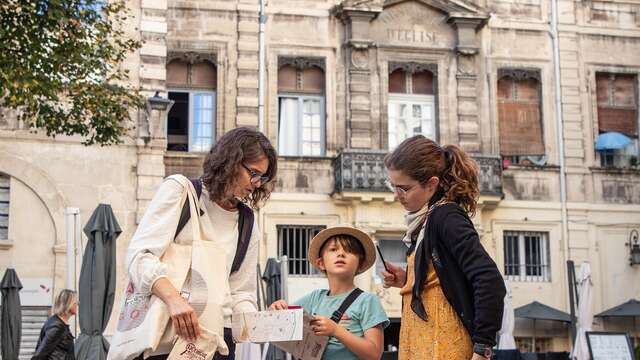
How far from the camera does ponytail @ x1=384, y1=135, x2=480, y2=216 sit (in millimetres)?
4789

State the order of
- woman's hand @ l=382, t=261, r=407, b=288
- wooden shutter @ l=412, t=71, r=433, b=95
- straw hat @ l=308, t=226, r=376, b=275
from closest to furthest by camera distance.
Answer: woman's hand @ l=382, t=261, r=407, b=288 → straw hat @ l=308, t=226, r=376, b=275 → wooden shutter @ l=412, t=71, r=433, b=95

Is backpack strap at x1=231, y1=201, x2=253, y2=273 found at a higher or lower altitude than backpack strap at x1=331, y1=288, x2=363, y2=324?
higher

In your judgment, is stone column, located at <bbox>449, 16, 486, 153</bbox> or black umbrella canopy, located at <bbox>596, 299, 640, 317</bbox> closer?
black umbrella canopy, located at <bbox>596, 299, 640, 317</bbox>

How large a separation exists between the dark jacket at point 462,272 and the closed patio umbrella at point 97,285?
25.7 feet

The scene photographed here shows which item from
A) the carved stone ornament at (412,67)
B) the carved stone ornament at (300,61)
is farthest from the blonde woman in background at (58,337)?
the carved stone ornament at (412,67)

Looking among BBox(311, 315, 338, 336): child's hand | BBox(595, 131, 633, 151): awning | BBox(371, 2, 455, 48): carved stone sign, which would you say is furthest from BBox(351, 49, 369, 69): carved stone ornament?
BBox(311, 315, 338, 336): child's hand

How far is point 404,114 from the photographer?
24.6m

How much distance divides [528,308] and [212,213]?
768 inches

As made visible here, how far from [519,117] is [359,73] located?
4.20 metres

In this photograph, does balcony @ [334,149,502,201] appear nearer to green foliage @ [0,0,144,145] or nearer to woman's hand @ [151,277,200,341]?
green foliage @ [0,0,144,145]

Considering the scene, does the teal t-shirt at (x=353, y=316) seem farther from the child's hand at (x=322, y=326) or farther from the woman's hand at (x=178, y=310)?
the woman's hand at (x=178, y=310)

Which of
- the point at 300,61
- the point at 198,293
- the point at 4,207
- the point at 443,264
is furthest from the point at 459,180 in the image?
the point at 300,61

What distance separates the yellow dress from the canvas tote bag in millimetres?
855

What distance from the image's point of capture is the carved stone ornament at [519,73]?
25.0 metres
